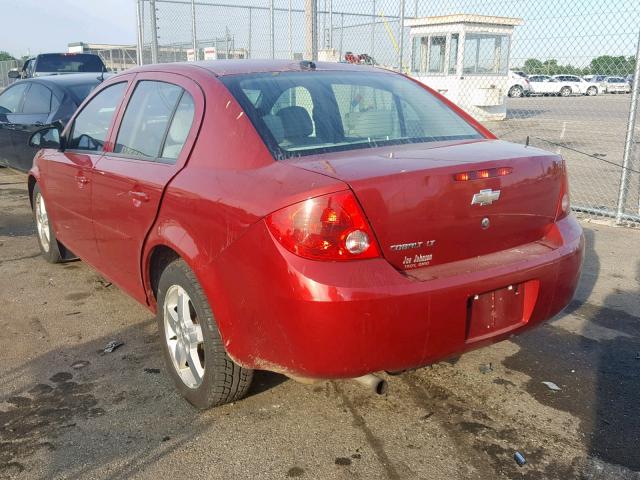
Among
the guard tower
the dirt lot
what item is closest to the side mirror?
the dirt lot

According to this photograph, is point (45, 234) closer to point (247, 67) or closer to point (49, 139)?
point (49, 139)

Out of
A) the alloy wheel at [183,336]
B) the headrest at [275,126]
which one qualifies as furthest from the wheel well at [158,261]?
the headrest at [275,126]

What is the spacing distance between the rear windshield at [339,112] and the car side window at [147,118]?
1.53 feet

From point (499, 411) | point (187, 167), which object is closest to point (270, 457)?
point (499, 411)

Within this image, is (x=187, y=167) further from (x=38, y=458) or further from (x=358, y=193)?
(x=38, y=458)

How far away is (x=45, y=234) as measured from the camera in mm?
5598

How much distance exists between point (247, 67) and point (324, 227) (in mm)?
1436

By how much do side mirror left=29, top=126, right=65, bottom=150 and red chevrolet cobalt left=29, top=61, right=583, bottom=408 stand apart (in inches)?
40.8

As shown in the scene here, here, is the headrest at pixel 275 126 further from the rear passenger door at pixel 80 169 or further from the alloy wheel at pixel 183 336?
the rear passenger door at pixel 80 169

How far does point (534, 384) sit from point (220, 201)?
201cm

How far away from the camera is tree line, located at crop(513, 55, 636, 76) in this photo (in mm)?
6648

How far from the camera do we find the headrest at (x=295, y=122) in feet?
9.75

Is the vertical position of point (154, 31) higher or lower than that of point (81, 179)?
higher

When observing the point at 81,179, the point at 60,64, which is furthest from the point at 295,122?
the point at 60,64
